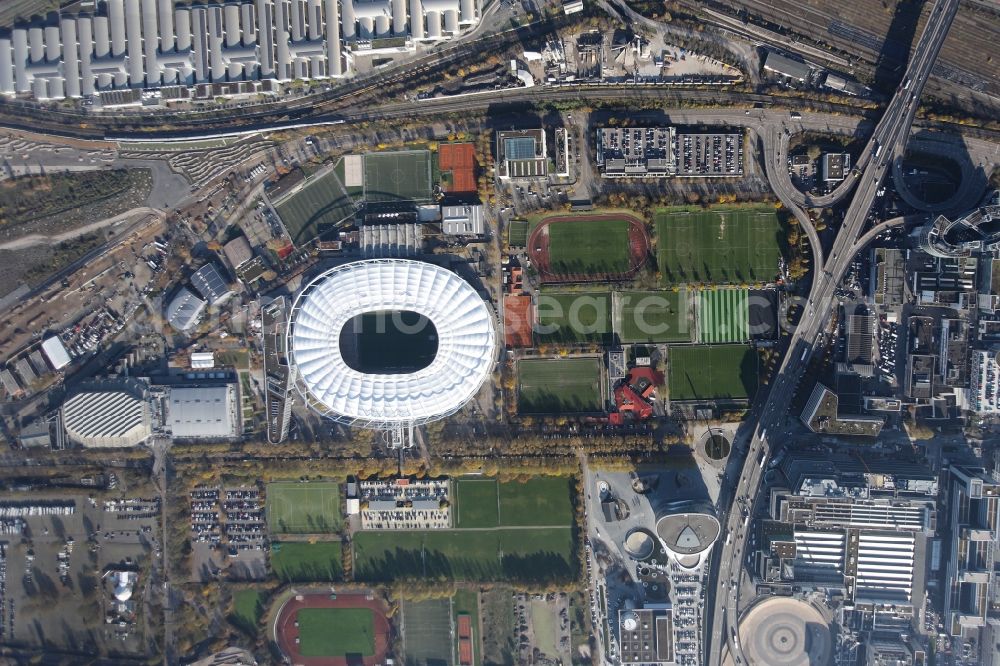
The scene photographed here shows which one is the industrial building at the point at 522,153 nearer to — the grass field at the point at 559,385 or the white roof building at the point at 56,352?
the grass field at the point at 559,385

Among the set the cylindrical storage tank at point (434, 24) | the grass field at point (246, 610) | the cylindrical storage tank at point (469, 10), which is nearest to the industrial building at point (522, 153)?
the cylindrical storage tank at point (469, 10)

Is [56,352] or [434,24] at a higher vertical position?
[434,24]

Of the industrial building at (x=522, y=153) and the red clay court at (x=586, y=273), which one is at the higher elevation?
the industrial building at (x=522, y=153)

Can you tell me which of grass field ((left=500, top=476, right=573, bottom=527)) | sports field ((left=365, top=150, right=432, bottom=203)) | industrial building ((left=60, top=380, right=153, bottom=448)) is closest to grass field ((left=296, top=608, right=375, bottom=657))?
grass field ((left=500, top=476, right=573, bottom=527))

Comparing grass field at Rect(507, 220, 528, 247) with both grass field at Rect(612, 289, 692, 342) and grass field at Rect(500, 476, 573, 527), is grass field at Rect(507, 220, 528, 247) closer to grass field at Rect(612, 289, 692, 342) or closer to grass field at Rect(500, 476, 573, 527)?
grass field at Rect(612, 289, 692, 342)

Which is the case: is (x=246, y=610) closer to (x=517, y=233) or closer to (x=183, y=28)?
(x=517, y=233)

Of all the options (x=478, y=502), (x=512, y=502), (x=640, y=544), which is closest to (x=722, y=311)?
(x=640, y=544)
